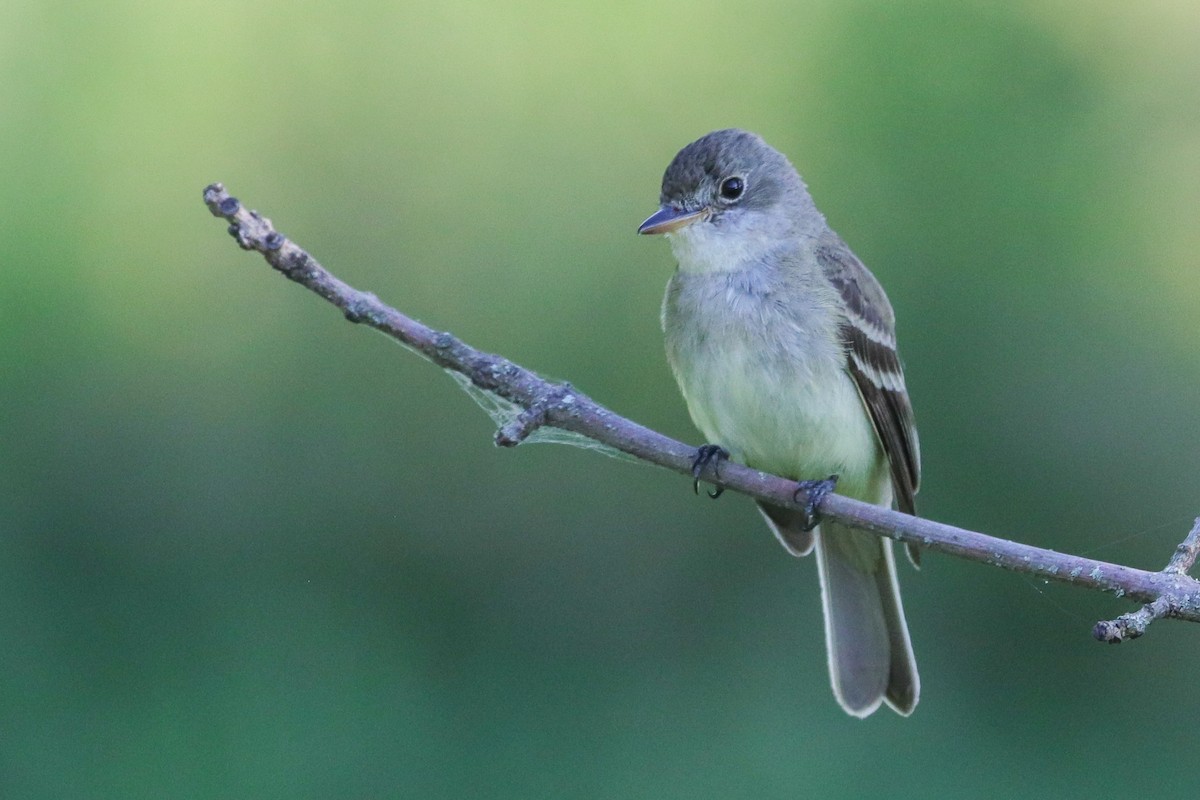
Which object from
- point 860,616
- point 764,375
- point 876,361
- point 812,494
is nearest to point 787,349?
point 764,375

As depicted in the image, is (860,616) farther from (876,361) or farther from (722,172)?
(722,172)

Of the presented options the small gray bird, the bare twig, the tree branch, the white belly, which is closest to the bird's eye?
the small gray bird

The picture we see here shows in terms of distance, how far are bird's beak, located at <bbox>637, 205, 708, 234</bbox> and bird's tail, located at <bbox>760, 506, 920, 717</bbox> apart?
83 cm

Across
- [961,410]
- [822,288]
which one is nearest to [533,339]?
[961,410]

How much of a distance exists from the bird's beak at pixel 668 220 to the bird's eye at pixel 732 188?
75 millimetres

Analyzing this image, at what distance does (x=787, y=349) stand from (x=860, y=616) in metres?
0.92

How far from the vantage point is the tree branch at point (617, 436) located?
7.73ft

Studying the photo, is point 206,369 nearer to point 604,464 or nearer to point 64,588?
point 64,588

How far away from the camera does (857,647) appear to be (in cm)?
398

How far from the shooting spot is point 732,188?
3.79 meters

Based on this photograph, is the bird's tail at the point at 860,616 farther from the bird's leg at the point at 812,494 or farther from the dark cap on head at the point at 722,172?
the dark cap on head at the point at 722,172

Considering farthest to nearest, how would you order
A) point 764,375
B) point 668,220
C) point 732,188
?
point 732,188 < point 668,220 < point 764,375

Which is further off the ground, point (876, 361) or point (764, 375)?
point (876, 361)

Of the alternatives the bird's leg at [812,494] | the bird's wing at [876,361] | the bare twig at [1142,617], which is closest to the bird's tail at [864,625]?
the bird's wing at [876,361]
